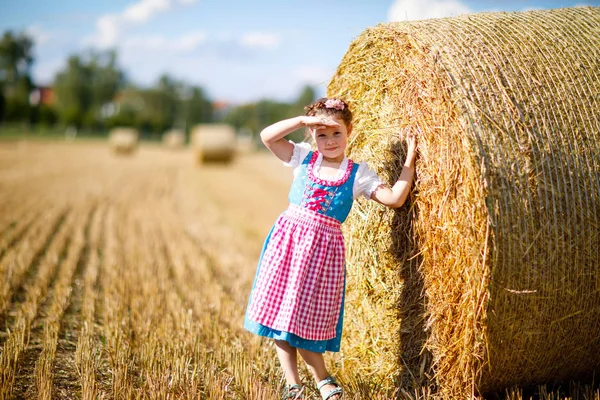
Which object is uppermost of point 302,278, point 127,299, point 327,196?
point 327,196

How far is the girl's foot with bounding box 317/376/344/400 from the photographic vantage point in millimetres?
3160

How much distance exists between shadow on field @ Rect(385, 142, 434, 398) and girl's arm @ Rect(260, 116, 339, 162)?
61 centimetres

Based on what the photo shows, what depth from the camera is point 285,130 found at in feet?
10.8

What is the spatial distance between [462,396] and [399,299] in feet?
2.32

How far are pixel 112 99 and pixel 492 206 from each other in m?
78.5

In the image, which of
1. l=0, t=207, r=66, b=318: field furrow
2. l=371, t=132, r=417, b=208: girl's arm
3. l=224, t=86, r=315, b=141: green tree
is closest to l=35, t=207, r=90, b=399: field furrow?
l=0, t=207, r=66, b=318: field furrow

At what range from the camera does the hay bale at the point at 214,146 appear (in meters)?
21.5

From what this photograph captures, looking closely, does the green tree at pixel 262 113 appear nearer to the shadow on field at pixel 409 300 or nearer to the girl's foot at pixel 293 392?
the shadow on field at pixel 409 300

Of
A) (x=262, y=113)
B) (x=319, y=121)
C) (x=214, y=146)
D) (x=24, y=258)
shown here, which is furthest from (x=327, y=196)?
(x=262, y=113)

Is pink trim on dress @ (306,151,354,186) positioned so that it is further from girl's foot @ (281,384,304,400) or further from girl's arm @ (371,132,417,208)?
girl's foot @ (281,384,304,400)

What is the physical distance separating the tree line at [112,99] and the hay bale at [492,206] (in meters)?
50.4

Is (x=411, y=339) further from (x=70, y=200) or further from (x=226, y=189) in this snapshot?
(x=226, y=189)

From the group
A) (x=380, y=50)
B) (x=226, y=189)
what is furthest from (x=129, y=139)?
(x=380, y=50)

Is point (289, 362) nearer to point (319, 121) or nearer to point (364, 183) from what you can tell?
point (364, 183)
